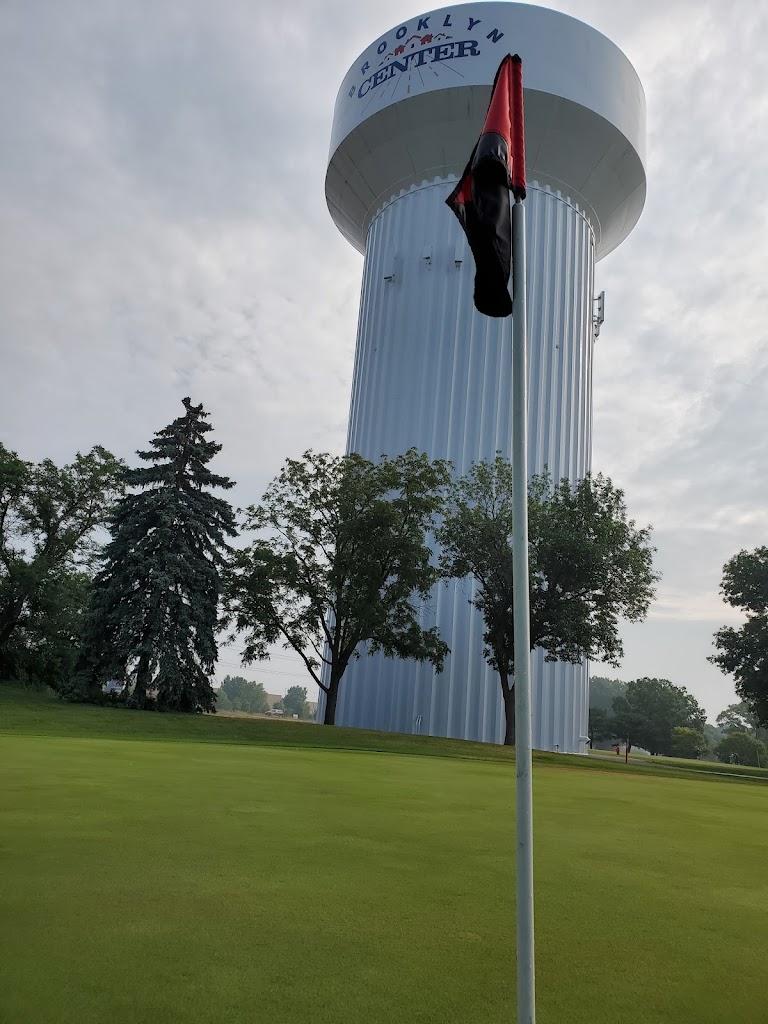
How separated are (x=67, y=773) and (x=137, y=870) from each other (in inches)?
162

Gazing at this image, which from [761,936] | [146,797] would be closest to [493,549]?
[146,797]

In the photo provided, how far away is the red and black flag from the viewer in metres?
3.61

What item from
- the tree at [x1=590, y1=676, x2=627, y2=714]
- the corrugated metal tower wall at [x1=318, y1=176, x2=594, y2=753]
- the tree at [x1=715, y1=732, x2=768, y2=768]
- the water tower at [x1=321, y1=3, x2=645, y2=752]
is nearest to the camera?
the water tower at [x1=321, y1=3, x2=645, y2=752]

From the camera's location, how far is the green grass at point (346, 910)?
2.56 metres

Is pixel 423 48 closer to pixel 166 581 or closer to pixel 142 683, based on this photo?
pixel 166 581

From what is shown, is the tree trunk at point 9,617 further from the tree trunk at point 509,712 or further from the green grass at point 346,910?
the green grass at point 346,910

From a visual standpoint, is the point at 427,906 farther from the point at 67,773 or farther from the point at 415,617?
the point at 415,617

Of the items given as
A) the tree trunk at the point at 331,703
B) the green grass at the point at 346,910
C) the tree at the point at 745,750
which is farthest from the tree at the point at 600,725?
the green grass at the point at 346,910

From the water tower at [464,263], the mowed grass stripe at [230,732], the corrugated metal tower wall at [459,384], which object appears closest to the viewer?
the mowed grass stripe at [230,732]

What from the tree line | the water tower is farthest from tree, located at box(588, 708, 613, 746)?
the water tower

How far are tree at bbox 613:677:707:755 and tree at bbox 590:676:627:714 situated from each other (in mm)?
73607

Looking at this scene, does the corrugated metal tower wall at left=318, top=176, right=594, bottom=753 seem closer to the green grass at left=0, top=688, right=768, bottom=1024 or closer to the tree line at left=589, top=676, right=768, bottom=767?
the green grass at left=0, top=688, right=768, bottom=1024

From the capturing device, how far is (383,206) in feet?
114

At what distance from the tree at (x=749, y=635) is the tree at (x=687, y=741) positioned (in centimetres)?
2824
